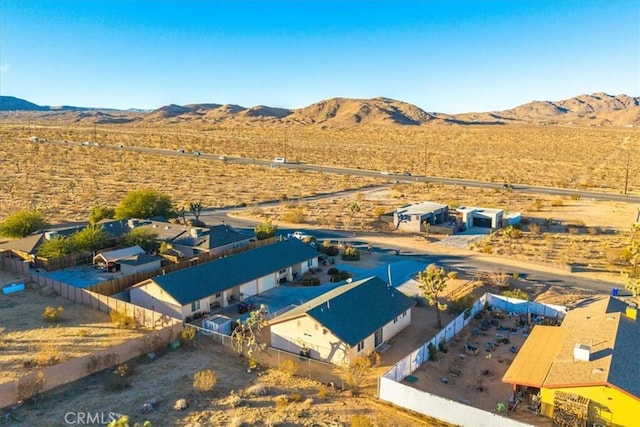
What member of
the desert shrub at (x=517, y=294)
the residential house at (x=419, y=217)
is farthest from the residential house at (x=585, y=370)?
the residential house at (x=419, y=217)

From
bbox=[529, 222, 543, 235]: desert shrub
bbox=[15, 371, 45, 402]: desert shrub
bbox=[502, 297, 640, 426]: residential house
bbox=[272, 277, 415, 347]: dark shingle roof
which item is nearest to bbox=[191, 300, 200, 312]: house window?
bbox=[272, 277, 415, 347]: dark shingle roof

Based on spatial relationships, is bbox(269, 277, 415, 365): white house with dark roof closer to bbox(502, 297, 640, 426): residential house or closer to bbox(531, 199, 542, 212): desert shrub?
bbox(502, 297, 640, 426): residential house

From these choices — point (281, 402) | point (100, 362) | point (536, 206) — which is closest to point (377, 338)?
point (281, 402)

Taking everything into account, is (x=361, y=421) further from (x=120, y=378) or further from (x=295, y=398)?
(x=120, y=378)

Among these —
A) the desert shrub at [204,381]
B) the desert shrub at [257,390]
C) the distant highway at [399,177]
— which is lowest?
the desert shrub at [257,390]

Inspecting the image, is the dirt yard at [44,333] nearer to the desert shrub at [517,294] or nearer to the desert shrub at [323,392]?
the desert shrub at [323,392]

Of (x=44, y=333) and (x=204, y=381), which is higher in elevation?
(x=204, y=381)

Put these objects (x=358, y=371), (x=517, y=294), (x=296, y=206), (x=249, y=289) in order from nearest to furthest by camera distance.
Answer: (x=358, y=371)
(x=517, y=294)
(x=249, y=289)
(x=296, y=206)
